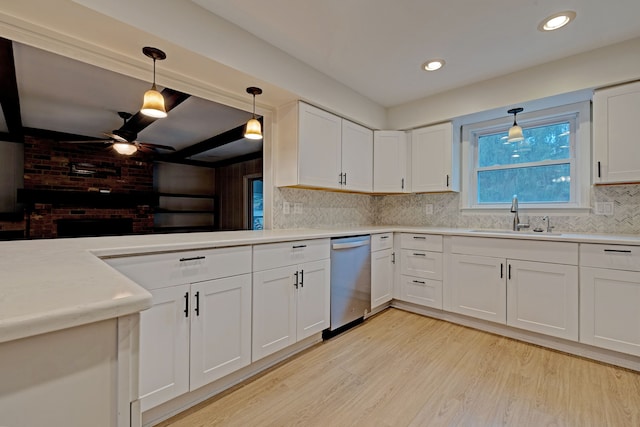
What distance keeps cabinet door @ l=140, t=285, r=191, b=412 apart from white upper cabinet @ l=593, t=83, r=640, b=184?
3195 mm

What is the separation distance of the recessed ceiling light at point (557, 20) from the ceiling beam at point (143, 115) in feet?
8.68

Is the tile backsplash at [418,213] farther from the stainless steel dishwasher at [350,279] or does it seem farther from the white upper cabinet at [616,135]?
the stainless steel dishwasher at [350,279]

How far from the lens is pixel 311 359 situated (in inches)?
83.2

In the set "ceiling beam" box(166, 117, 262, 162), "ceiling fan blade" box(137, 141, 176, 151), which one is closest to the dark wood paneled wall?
"ceiling beam" box(166, 117, 262, 162)

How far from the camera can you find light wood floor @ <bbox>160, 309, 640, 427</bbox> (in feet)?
4.99

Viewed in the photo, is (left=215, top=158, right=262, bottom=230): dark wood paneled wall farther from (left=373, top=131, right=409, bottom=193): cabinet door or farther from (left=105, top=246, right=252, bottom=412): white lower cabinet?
(left=373, top=131, right=409, bottom=193): cabinet door

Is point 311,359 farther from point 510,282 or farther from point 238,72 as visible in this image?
point 238,72

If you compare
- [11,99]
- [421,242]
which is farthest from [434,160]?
[11,99]

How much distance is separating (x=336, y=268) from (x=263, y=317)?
0.78 m

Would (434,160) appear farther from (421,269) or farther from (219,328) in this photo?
(219,328)

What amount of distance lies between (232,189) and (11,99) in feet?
5.22

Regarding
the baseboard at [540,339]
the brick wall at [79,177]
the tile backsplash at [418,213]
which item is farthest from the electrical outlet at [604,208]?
the brick wall at [79,177]

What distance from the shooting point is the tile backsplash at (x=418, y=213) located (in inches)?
96.3

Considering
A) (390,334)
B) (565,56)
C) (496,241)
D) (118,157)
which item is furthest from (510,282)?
(118,157)
